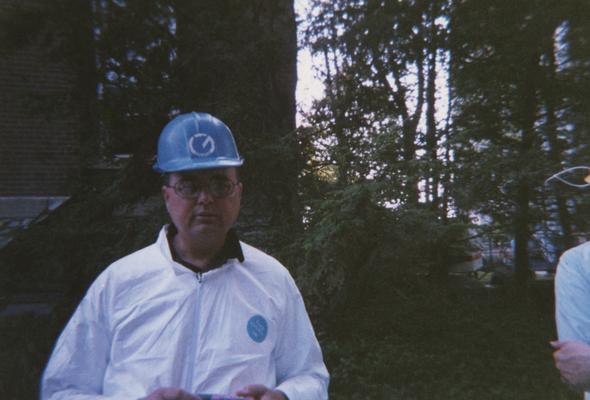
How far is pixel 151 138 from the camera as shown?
475 cm

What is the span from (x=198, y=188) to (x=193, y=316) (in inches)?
19.7

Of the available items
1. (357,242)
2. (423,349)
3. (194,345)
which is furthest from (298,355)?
(423,349)

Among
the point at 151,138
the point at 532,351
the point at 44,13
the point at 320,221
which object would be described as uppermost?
the point at 44,13

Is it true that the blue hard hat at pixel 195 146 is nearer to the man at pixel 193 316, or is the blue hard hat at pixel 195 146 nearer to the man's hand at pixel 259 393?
the man at pixel 193 316

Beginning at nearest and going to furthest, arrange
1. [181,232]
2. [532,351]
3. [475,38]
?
[181,232]
[475,38]
[532,351]

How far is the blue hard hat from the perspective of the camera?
204 centimetres

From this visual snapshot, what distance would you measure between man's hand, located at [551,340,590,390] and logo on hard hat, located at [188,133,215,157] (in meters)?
1.50

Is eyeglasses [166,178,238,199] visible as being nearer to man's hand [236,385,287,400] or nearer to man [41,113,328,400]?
man [41,113,328,400]

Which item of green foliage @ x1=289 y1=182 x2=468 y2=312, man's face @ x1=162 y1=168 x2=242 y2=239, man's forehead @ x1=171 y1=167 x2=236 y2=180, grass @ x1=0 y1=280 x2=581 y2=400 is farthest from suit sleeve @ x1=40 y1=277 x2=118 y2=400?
grass @ x1=0 y1=280 x2=581 y2=400

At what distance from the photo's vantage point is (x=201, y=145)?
2064mm

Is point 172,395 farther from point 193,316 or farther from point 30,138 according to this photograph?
point 30,138

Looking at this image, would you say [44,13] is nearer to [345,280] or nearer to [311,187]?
[311,187]

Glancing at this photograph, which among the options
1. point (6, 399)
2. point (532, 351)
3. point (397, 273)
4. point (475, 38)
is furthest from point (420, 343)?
point (6, 399)

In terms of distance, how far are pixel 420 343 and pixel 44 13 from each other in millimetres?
5365
